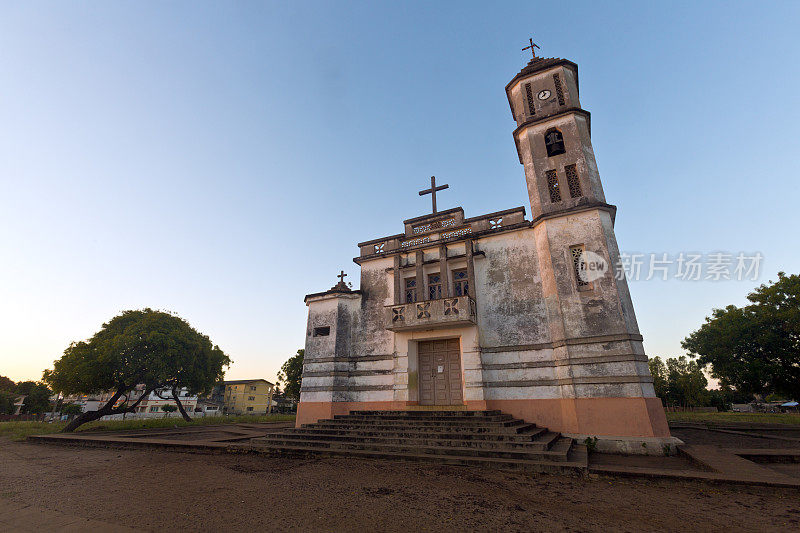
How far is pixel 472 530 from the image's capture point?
4328mm

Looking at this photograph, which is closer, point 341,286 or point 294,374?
point 341,286

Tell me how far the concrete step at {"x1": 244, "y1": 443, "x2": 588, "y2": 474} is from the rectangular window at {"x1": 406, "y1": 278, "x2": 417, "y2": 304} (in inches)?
285

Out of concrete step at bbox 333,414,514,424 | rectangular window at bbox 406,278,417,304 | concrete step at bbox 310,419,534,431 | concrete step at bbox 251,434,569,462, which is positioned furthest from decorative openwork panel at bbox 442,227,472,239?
concrete step at bbox 251,434,569,462

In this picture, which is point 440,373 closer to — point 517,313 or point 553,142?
point 517,313

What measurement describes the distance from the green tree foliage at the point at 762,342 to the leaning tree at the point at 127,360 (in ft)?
117

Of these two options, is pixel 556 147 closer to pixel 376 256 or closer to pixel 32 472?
pixel 376 256

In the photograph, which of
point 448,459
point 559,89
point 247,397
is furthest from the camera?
point 247,397

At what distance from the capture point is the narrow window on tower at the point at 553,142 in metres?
14.3

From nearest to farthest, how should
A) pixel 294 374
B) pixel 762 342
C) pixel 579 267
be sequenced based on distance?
pixel 579 267 < pixel 762 342 < pixel 294 374

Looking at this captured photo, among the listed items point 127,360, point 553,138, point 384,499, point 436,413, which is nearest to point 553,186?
point 553,138

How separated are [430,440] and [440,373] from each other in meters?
4.72

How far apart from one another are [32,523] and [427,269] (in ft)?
43.0

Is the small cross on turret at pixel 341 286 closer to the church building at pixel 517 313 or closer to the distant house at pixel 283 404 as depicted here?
the church building at pixel 517 313

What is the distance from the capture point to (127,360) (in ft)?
63.5
